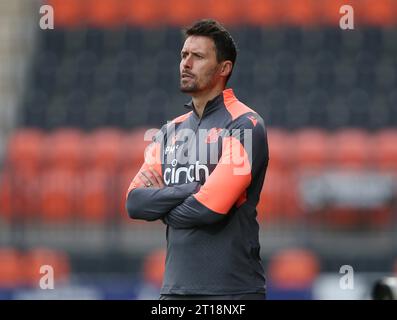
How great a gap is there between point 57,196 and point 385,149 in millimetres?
4143

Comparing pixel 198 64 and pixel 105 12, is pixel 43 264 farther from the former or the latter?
pixel 105 12

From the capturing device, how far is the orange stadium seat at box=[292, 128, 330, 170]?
439 inches

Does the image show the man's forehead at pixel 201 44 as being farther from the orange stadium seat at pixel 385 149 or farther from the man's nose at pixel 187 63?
the orange stadium seat at pixel 385 149

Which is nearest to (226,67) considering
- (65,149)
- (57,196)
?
(57,196)

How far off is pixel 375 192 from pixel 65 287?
347 centimetres

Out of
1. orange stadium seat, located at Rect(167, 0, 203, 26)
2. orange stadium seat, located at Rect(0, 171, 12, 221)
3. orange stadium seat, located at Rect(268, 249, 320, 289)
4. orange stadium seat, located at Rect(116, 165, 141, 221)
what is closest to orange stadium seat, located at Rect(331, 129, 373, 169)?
orange stadium seat, located at Rect(268, 249, 320, 289)

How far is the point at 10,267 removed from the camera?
34.4 feet

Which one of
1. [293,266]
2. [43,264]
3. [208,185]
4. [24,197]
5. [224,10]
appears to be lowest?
[293,266]

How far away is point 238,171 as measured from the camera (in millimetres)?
4316


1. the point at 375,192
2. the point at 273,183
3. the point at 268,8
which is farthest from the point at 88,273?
the point at 268,8

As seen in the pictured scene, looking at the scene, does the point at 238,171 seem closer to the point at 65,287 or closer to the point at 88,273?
the point at 65,287

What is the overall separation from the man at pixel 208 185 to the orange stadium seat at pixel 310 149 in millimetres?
6332

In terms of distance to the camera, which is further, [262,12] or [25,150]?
[262,12]

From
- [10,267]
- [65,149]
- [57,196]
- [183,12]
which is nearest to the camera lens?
[10,267]
